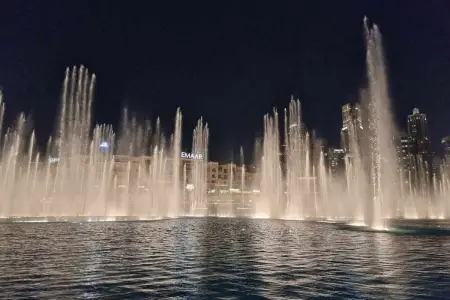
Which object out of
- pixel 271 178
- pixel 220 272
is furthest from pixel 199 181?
pixel 220 272

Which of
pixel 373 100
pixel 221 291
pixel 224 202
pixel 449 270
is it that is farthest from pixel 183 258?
pixel 224 202

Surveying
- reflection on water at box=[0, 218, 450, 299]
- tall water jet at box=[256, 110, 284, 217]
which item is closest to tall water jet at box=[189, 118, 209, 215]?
tall water jet at box=[256, 110, 284, 217]

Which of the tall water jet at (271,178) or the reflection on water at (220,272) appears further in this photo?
the tall water jet at (271,178)

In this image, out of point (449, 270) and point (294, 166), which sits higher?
point (294, 166)

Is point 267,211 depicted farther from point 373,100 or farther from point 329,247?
point 329,247

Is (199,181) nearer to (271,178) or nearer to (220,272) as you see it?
(271,178)

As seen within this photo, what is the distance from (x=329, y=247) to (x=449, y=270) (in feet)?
21.7

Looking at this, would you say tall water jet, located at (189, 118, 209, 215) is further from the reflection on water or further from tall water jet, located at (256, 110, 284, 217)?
the reflection on water

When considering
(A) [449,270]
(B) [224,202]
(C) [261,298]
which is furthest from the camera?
(B) [224,202]

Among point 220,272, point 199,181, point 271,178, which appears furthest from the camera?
point 199,181

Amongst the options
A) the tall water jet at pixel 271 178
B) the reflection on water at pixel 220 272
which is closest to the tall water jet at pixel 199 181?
the tall water jet at pixel 271 178

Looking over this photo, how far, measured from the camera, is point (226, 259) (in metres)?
15.1

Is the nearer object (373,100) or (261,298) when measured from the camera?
(261,298)

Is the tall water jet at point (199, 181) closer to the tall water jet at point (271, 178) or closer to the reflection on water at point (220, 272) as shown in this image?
the tall water jet at point (271, 178)
